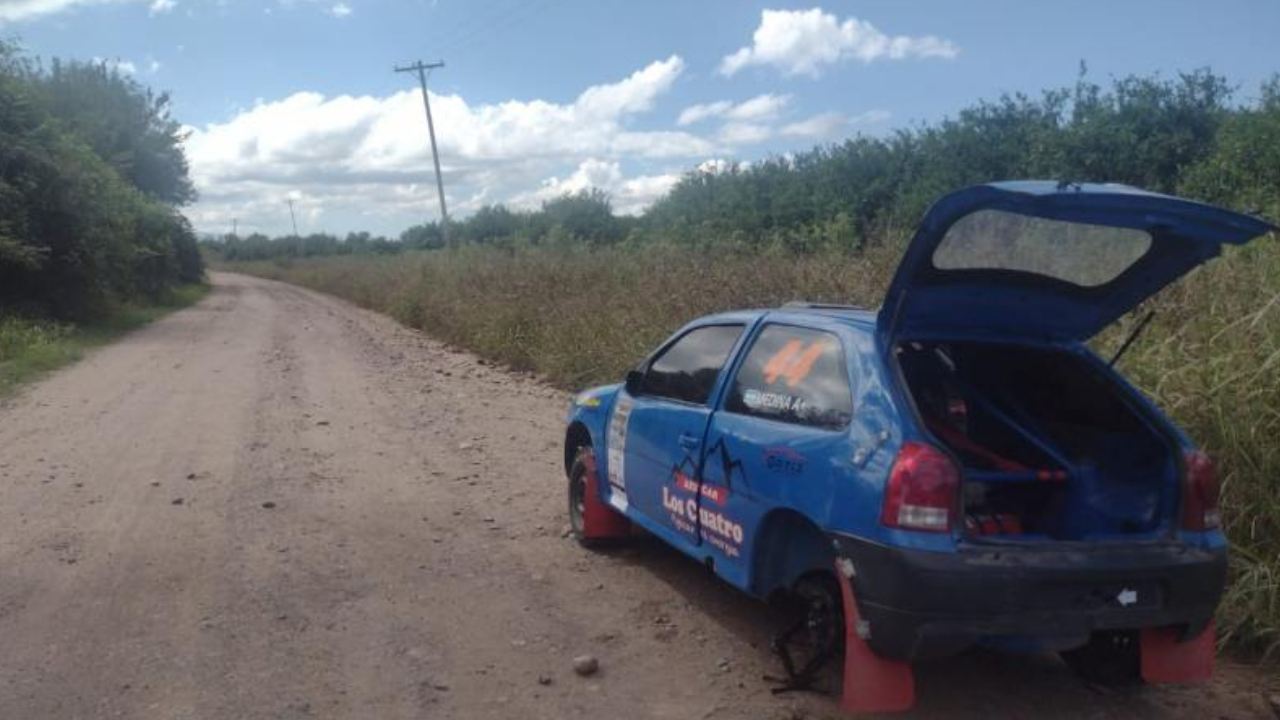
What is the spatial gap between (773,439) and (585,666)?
4.27 ft

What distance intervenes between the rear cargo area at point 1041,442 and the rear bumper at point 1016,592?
17 cm

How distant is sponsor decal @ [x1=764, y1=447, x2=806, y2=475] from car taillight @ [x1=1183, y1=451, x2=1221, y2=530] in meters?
1.45

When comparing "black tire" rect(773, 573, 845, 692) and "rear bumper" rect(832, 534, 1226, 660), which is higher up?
"rear bumper" rect(832, 534, 1226, 660)

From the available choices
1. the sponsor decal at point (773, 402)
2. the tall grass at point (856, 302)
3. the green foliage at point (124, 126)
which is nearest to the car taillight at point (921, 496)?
the sponsor decal at point (773, 402)

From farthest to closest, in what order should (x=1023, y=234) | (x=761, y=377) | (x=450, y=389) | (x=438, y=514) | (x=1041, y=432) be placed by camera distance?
1. (x=450, y=389)
2. (x=438, y=514)
3. (x=761, y=377)
4. (x=1041, y=432)
5. (x=1023, y=234)

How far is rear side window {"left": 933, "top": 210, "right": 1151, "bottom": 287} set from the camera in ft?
13.0

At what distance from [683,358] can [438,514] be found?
2597mm

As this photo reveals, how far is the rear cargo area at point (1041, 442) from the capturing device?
13.6 ft

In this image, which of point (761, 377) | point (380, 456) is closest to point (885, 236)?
point (380, 456)

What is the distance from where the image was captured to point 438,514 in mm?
7344

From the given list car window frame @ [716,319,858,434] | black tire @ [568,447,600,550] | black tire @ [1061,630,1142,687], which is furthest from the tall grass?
black tire @ [568,447,600,550]

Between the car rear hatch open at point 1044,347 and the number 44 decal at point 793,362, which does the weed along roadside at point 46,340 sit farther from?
the car rear hatch open at point 1044,347

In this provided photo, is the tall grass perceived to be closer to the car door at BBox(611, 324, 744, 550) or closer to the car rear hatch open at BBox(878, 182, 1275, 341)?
the car rear hatch open at BBox(878, 182, 1275, 341)

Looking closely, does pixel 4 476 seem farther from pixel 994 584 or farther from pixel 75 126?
pixel 75 126
